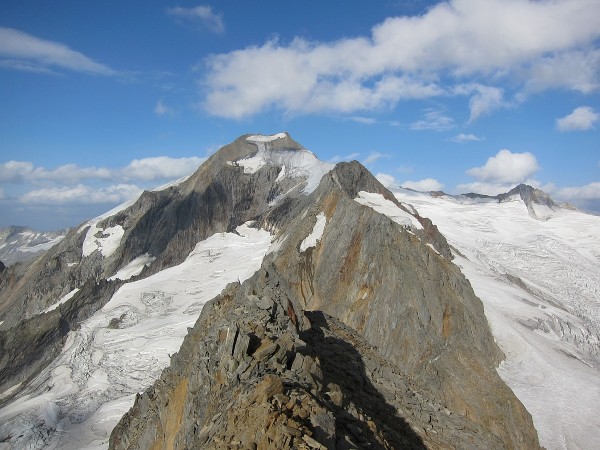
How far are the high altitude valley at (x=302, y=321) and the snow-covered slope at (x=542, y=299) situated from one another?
0.24 metres

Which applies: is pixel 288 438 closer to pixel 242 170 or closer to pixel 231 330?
pixel 231 330

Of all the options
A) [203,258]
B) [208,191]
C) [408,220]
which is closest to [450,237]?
[408,220]

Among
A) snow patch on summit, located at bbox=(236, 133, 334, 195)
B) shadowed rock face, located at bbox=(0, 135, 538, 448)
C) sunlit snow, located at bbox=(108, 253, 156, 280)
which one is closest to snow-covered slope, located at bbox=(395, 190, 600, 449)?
shadowed rock face, located at bbox=(0, 135, 538, 448)

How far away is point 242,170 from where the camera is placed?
11444 cm

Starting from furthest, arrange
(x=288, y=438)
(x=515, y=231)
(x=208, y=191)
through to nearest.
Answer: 1. (x=208, y=191)
2. (x=515, y=231)
3. (x=288, y=438)

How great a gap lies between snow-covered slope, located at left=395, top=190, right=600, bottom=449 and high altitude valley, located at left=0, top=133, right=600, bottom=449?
0.24 meters

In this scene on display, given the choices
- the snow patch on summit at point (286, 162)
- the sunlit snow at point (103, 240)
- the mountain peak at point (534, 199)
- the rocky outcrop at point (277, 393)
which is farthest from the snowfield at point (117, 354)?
the mountain peak at point (534, 199)

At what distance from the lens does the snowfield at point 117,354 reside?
5147 centimetres

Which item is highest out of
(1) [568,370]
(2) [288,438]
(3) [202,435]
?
(2) [288,438]

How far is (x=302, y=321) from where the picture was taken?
20125 mm

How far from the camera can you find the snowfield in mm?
51469

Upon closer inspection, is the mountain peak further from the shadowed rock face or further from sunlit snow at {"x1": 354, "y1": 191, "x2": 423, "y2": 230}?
sunlit snow at {"x1": 354, "y1": 191, "x2": 423, "y2": 230}

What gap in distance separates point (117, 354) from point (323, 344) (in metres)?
50.0

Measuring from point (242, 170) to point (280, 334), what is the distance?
10069cm
